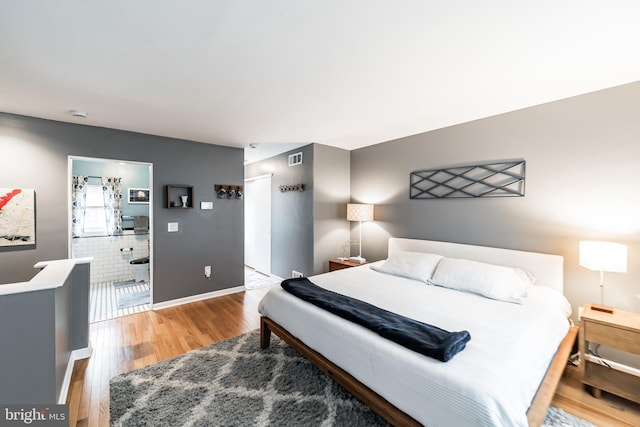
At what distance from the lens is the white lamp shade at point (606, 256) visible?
2.00 meters

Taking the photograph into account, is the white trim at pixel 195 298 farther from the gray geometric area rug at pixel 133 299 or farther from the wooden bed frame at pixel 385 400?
the wooden bed frame at pixel 385 400

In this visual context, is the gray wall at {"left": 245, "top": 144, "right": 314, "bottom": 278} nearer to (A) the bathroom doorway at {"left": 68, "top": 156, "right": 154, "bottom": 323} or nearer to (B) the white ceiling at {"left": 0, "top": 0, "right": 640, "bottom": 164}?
(B) the white ceiling at {"left": 0, "top": 0, "right": 640, "bottom": 164}

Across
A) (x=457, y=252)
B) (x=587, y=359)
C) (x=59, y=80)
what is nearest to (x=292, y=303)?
(x=457, y=252)

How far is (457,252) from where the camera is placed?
312 centimetres

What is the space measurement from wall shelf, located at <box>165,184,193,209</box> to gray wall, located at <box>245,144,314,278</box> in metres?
1.59

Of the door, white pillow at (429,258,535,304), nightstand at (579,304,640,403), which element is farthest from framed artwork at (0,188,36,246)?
nightstand at (579,304,640,403)

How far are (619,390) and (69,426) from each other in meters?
3.83

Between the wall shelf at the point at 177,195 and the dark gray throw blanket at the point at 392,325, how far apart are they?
234 centimetres

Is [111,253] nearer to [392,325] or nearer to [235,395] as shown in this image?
[235,395]

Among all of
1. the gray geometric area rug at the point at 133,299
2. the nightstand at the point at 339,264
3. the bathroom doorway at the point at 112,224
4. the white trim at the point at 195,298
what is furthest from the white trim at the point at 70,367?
the nightstand at the point at 339,264

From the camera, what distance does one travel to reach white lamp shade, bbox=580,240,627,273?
1996mm

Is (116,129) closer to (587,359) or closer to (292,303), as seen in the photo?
(292,303)

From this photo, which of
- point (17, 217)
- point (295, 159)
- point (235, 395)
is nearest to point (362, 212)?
point (295, 159)

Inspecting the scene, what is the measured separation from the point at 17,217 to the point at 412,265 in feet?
14.4
